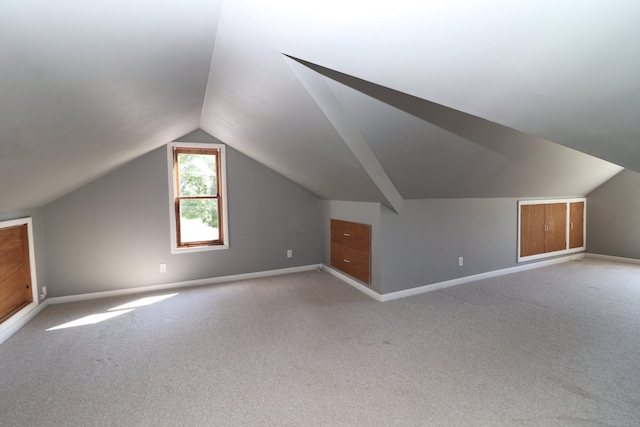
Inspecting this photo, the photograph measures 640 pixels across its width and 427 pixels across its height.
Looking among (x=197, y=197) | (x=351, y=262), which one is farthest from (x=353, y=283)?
(x=197, y=197)

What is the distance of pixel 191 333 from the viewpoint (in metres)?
2.69

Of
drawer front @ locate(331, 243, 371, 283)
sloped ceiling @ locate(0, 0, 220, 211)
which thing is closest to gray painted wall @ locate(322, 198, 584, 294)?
drawer front @ locate(331, 243, 371, 283)

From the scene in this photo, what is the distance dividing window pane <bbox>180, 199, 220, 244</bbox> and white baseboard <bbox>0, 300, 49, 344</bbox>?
1632 mm

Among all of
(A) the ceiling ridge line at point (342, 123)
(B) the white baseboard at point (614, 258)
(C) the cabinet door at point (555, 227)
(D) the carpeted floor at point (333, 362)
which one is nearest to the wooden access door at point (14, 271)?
(D) the carpeted floor at point (333, 362)

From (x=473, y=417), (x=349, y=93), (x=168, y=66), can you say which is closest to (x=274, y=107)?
(x=349, y=93)

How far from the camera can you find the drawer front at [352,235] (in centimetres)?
369

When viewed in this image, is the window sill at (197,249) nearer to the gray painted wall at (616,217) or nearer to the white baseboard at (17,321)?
the white baseboard at (17,321)

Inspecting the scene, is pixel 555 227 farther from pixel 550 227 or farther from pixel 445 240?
pixel 445 240

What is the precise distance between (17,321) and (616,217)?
8539 mm

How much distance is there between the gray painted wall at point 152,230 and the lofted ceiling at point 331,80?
61 centimetres

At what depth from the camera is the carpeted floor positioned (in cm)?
169

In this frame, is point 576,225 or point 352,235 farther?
point 576,225

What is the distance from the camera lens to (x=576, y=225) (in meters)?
5.33

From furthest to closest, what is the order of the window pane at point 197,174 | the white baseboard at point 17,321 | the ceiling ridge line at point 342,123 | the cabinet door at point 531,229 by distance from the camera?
the cabinet door at point 531,229
the window pane at point 197,174
the white baseboard at point 17,321
the ceiling ridge line at point 342,123
